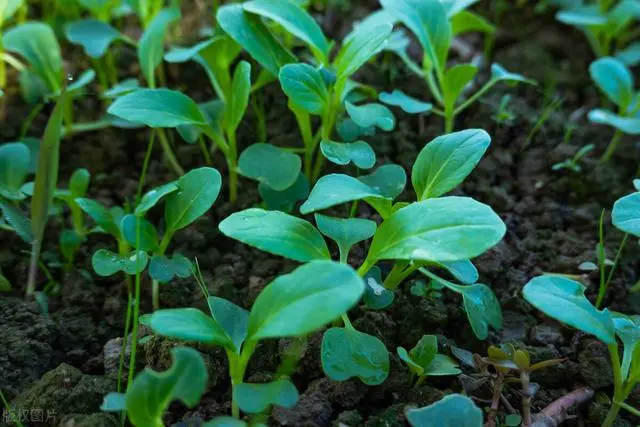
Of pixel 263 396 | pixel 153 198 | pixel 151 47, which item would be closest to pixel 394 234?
pixel 263 396

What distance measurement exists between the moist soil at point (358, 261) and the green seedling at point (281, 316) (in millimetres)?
114

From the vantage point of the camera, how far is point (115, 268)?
109 centimetres

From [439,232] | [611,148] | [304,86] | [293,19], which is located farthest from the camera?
[611,148]

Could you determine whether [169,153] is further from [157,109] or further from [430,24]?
[430,24]

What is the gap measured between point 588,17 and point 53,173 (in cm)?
123

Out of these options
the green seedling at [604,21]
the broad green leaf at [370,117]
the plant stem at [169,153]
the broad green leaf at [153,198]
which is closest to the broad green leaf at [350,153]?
the broad green leaf at [370,117]

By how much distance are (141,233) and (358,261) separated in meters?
0.36

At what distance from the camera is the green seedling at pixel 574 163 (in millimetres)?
1412

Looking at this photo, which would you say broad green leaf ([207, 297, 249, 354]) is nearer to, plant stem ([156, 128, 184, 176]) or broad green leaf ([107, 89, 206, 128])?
broad green leaf ([107, 89, 206, 128])

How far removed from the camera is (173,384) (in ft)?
2.73

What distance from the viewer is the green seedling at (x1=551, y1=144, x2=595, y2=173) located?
1.41 metres

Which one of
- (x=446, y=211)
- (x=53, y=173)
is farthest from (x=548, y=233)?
(x=53, y=173)

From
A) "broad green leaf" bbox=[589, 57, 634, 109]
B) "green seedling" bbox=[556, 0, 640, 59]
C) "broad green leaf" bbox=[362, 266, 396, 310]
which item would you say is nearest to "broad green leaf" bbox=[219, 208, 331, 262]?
"broad green leaf" bbox=[362, 266, 396, 310]

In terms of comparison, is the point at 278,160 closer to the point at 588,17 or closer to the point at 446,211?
the point at 446,211
